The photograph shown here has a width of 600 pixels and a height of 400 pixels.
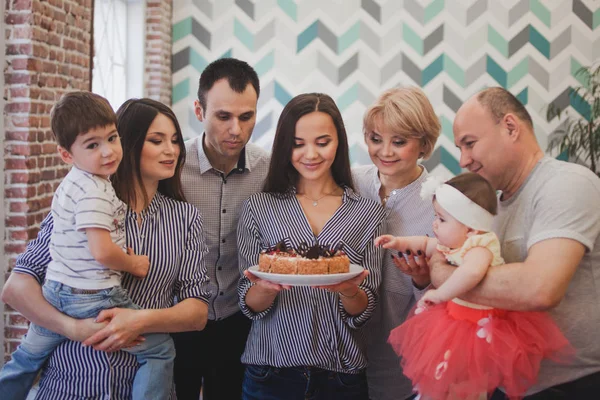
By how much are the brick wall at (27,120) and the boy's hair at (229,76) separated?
3.95 ft

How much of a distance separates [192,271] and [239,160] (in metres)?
0.77

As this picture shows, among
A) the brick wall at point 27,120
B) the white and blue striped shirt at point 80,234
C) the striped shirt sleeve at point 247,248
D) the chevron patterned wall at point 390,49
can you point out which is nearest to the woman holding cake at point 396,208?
the striped shirt sleeve at point 247,248

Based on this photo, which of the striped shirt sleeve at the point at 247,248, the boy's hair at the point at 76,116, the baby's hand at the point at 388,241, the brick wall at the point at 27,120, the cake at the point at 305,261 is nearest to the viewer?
the boy's hair at the point at 76,116

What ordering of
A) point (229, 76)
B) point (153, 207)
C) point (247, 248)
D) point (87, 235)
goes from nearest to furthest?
1. point (87, 235)
2. point (153, 207)
3. point (247, 248)
4. point (229, 76)

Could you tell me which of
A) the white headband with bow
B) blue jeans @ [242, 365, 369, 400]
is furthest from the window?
the white headband with bow

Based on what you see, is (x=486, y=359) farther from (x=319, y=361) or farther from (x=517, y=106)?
(x=517, y=106)

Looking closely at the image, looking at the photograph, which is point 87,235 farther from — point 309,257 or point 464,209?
point 464,209

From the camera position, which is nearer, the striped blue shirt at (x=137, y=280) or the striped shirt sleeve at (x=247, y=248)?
the striped blue shirt at (x=137, y=280)

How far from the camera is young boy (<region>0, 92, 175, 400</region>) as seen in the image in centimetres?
187

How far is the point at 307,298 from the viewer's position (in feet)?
7.24

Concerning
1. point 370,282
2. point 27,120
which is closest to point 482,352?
point 370,282

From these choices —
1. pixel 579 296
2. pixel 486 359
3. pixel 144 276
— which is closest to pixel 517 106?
pixel 579 296

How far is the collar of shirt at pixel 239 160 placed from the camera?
2666 mm

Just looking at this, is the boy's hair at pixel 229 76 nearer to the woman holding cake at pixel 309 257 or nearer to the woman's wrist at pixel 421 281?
A: the woman holding cake at pixel 309 257
